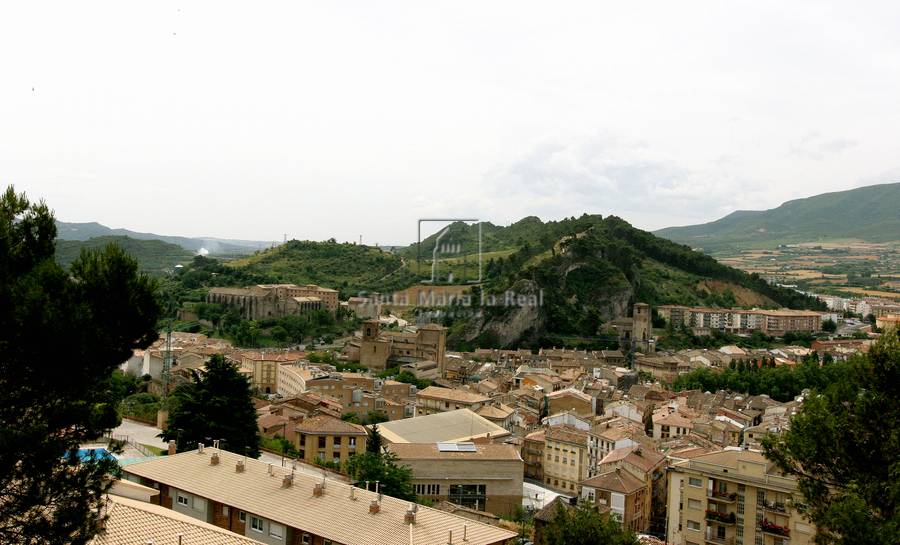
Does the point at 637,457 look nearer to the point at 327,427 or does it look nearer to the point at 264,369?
the point at 327,427

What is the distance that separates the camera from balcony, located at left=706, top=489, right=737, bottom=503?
13.9 metres

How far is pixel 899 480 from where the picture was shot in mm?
7898

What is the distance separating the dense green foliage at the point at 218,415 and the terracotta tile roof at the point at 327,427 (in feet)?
9.97

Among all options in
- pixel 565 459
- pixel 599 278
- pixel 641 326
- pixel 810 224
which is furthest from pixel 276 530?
pixel 810 224

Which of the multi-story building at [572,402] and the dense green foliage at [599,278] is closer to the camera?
the multi-story building at [572,402]

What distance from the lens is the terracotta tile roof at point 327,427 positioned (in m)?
19.0

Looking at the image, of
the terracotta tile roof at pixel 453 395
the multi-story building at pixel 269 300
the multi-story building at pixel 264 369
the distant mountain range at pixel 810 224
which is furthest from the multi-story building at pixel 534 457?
the distant mountain range at pixel 810 224

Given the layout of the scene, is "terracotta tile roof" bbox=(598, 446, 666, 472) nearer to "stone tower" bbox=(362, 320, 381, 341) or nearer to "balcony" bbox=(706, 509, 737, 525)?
"balcony" bbox=(706, 509, 737, 525)

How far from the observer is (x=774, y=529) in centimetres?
1317

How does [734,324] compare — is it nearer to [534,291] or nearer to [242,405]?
[534,291]

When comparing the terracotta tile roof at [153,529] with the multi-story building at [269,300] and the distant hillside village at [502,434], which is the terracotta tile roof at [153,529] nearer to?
the distant hillside village at [502,434]

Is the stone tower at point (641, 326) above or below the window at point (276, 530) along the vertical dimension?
below

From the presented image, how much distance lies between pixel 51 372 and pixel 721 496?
11.6 m

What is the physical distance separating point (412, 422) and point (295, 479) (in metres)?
11.2
